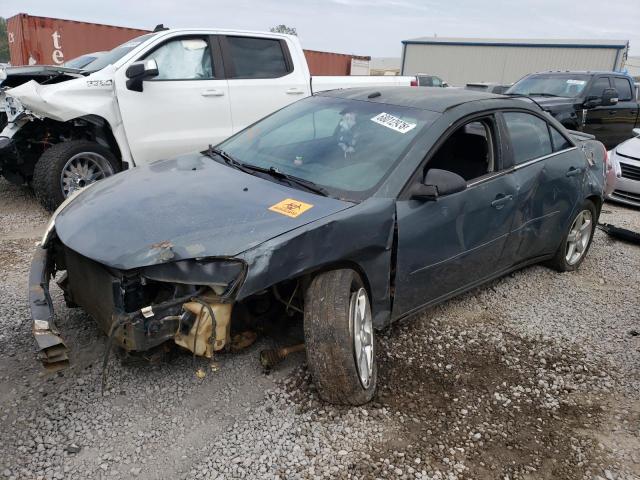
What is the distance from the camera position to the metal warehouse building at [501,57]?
30.0 meters

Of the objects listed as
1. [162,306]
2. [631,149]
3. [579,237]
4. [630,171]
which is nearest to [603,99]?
[631,149]

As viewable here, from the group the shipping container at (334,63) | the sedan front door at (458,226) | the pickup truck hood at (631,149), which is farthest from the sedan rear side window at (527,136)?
the shipping container at (334,63)

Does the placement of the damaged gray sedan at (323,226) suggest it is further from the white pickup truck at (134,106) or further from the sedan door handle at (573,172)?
the white pickup truck at (134,106)

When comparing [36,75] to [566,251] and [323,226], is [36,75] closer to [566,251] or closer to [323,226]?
[323,226]

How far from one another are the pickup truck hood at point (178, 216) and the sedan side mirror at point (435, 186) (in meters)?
0.45

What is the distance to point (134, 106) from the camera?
5.61m

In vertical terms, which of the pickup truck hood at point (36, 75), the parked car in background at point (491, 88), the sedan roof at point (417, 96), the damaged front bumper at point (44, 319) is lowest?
the damaged front bumper at point (44, 319)

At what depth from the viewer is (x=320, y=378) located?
8.59 feet

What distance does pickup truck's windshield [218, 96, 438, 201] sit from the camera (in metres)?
3.08

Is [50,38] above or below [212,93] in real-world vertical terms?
above

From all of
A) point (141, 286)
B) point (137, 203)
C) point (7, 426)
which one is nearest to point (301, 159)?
point (137, 203)

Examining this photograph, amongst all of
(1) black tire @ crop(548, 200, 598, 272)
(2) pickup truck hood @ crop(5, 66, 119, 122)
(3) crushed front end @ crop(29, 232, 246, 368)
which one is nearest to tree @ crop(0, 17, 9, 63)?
(2) pickup truck hood @ crop(5, 66, 119, 122)

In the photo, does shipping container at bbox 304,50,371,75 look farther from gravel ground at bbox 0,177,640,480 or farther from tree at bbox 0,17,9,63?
tree at bbox 0,17,9,63

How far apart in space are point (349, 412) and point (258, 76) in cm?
487
